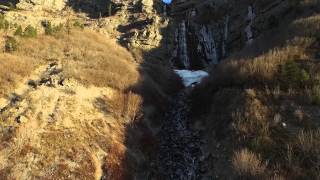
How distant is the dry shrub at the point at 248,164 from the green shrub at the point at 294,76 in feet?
23.5

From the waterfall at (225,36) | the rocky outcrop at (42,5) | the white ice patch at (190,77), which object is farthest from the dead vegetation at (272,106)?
the rocky outcrop at (42,5)

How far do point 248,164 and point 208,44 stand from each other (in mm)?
40839

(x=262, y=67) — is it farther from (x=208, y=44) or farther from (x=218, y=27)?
(x=218, y=27)

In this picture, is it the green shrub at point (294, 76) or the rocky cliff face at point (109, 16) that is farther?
the rocky cliff face at point (109, 16)

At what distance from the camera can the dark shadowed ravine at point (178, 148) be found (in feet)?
70.7

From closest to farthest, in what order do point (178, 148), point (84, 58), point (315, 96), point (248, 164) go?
point (248, 164), point (315, 96), point (178, 148), point (84, 58)

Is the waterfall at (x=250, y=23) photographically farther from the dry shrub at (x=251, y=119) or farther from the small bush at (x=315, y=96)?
the small bush at (x=315, y=96)

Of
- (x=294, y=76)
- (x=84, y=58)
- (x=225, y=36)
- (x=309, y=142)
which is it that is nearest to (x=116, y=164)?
(x=309, y=142)

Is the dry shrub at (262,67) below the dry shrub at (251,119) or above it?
above

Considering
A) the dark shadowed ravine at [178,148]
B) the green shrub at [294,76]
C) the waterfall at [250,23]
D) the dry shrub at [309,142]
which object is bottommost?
the dark shadowed ravine at [178,148]

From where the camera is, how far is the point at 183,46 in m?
56.9

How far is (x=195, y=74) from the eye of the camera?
46969 mm

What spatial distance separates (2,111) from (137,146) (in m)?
7.44

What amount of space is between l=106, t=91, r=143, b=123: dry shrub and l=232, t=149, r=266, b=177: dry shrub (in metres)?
9.61
